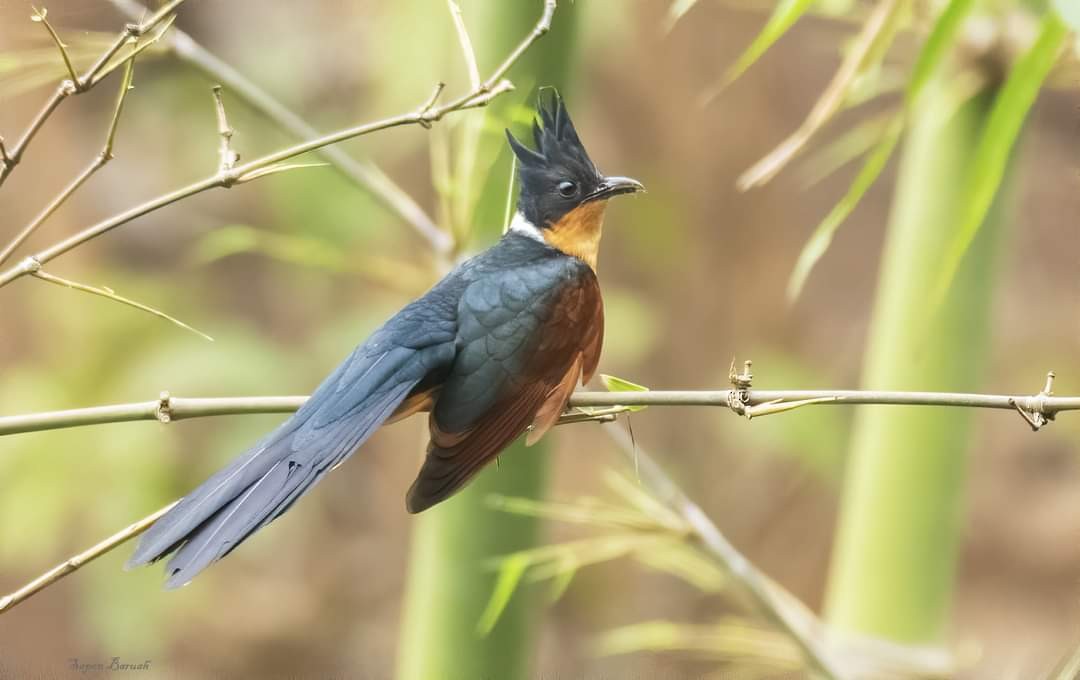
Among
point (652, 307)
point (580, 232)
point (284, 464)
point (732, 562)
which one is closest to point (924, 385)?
point (732, 562)

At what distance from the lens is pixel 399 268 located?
4.55ft

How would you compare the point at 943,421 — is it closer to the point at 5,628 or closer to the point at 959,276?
the point at 959,276

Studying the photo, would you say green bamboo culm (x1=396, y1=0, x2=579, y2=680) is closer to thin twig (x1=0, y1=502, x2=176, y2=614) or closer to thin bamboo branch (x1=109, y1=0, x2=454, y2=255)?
thin bamboo branch (x1=109, y1=0, x2=454, y2=255)

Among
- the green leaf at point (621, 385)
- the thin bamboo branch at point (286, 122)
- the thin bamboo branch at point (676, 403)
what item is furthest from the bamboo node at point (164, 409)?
the thin bamboo branch at point (286, 122)

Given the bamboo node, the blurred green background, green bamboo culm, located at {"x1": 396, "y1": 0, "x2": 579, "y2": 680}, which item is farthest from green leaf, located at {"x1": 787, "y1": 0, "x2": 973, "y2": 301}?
the blurred green background

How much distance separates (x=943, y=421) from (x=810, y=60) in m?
3.27

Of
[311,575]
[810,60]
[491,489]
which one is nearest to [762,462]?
[810,60]

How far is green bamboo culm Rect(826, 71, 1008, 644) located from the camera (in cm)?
136

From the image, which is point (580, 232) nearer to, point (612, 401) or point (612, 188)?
point (612, 188)

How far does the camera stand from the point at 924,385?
52.9 inches

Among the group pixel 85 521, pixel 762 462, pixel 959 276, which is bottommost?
pixel 85 521

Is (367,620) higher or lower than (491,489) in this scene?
higher

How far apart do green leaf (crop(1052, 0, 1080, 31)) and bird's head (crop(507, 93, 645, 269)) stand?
39cm

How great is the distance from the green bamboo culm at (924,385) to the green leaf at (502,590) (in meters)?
0.50
